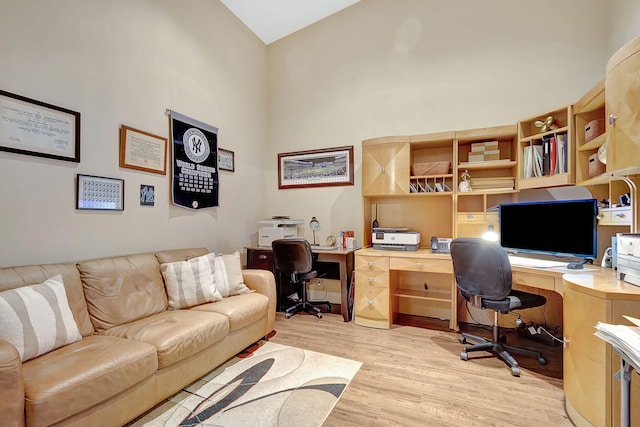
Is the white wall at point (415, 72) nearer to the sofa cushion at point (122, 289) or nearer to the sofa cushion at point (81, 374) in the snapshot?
the sofa cushion at point (122, 289)

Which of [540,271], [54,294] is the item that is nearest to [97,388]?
[54,294]

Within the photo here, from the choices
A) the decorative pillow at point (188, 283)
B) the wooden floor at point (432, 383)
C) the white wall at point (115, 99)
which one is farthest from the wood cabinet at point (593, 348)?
the white wall at point (115, 99)

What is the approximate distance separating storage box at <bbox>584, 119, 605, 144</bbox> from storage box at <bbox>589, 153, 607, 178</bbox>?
14 cm

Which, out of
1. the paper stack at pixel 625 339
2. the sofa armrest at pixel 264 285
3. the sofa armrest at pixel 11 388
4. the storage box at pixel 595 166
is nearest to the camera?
the paper stack at pixel 625 339

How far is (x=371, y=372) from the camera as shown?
2199 millimetres

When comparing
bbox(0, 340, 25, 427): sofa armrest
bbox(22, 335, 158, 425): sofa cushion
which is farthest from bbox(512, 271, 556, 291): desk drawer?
bbox(0, 340, 25, 427): sofa armrest

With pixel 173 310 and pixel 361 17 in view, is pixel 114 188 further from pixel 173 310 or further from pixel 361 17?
pixel 361 17

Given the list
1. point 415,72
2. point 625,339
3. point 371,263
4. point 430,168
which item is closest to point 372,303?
point 371,263

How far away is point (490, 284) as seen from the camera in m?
2.24

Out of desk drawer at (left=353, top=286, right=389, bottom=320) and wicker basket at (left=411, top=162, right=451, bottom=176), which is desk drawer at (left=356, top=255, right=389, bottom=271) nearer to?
desk drawer at (left=353, top=286, right=389, bottom=320)

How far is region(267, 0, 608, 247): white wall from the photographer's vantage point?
2.84 m

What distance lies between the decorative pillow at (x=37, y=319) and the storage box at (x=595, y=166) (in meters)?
3.66

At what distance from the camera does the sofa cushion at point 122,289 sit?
1985 millimetres

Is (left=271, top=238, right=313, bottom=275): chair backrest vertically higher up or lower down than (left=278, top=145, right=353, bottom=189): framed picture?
lower down
